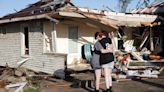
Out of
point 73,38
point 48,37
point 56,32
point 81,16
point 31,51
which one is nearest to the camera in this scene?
point 81,16

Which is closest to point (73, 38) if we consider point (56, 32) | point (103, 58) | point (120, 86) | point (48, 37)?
point (56, 32)

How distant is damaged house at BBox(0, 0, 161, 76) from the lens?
52.8ft

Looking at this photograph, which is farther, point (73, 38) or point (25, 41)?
point (25, 41)

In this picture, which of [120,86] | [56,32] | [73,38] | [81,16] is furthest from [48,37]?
[120,86]

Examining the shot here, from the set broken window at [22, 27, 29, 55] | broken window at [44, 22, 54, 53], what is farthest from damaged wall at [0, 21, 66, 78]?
broken window at [44, 22, 54, 53]

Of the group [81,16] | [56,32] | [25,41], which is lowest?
[25,41]

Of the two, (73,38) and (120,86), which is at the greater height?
(73,38)

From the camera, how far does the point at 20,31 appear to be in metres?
19.3

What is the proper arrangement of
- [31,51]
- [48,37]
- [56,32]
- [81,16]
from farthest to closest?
[31,51]
[48,37]
[56,32]
[81,16]

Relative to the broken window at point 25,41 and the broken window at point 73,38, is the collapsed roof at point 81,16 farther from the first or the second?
the broken window at point 73,38

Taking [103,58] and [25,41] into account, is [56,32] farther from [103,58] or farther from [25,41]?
[103,58]

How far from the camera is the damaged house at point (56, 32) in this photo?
52.8 feet

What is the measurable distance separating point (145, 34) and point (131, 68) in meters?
4.65

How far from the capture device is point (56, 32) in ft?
55.1
